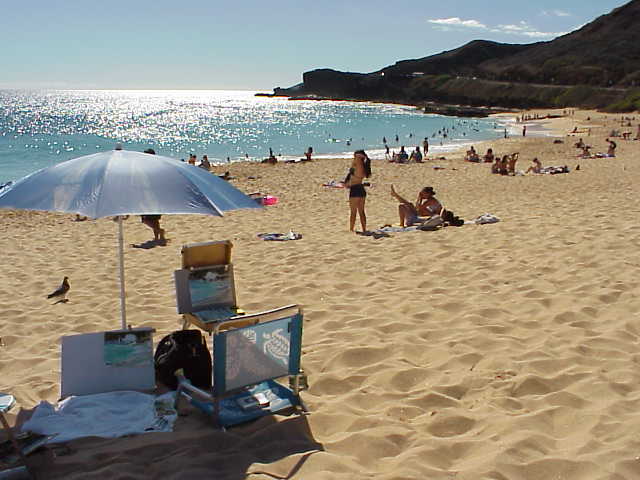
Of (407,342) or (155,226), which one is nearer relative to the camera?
(407,342)

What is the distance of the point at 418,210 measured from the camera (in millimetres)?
9781

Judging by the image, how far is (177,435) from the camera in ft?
10.2

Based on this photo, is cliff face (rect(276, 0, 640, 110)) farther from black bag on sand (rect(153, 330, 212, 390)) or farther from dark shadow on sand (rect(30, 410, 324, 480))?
dark shadow on sand (rect(30, 410, 324, 480))

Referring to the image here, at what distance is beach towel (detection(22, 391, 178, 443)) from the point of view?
3.12 m

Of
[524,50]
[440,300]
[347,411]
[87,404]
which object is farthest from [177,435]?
[524,50]

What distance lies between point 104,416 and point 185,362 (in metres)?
0.57

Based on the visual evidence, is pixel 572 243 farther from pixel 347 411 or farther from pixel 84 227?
pixel 84 227

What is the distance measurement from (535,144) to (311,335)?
3298 cm

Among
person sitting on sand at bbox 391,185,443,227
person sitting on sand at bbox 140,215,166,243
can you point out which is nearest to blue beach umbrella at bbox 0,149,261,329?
person sitting on sand at bbox 140,215,166,243

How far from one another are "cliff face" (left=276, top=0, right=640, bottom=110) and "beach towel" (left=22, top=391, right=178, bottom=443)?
72.2 meters

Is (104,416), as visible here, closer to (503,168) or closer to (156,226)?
(156,226)

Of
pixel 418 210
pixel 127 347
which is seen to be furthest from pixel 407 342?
pixel 418 210

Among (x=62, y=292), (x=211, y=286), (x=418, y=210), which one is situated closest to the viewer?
(x=211, y=286)

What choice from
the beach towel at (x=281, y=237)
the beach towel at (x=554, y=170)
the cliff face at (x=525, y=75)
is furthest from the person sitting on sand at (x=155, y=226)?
the cliff face at (x=525, y=75)
